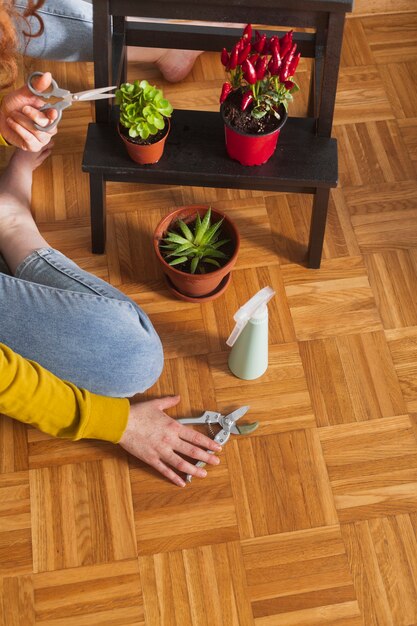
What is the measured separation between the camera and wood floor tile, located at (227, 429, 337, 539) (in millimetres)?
1503

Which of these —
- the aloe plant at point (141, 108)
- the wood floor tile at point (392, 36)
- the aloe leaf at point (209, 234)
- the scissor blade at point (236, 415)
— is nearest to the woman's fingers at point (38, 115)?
the aloe plant at point (141, 108)

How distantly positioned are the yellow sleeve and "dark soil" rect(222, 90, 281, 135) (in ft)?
1.76

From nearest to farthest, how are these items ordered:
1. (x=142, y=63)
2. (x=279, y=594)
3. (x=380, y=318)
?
(x=279, y=594) < (x=380, y=318) < (x=142, y=63)

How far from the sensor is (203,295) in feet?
5.65

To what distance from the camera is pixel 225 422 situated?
5.15 feet

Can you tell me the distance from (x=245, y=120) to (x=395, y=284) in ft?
1.65

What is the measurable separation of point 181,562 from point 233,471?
190 millimetres

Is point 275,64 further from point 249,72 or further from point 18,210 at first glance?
point 18,210

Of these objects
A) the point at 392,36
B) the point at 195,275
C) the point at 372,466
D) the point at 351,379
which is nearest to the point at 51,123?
the point at 195,275

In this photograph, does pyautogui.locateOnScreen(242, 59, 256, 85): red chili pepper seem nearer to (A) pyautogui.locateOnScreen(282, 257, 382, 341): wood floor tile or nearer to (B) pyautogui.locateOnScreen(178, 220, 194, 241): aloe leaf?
(B) pyautogui.locateOnScreen(178, 220, 194, 241): aloe leaf

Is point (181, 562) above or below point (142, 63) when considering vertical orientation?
below

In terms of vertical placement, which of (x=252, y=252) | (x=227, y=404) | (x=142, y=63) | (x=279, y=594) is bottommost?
(x=279, y=594)

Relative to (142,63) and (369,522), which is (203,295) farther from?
(142,63)

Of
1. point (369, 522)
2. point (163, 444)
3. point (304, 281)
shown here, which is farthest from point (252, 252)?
point (369, 522)
